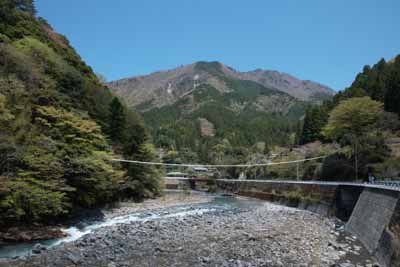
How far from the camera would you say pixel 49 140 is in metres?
15.7

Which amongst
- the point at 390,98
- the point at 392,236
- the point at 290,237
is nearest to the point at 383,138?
the point at 390,98

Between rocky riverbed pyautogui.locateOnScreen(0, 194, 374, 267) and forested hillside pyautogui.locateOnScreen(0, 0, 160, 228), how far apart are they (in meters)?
2.90

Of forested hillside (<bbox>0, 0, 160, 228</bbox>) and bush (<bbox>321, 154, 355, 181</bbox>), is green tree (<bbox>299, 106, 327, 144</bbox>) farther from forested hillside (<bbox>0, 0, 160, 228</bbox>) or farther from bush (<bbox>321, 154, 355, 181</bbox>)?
forested hillside (<bbox>0, 0, 160, 228</bbox>)

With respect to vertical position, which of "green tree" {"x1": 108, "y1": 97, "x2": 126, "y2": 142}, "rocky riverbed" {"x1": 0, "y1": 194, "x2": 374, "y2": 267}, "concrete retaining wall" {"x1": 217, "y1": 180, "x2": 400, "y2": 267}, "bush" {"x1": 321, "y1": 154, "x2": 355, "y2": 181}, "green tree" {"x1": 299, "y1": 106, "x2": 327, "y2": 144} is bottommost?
"rocky riverbed" {"x1": 0, "y1": 194, "x2": 374, "y2": 267}

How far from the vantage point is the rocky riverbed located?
10.2 m

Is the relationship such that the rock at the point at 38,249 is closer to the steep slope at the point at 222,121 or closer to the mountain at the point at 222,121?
the mountain at the point at 222,121

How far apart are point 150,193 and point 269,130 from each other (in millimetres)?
76935

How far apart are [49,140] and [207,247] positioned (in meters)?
9.77

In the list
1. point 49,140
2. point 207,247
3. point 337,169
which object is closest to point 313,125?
point 337,169

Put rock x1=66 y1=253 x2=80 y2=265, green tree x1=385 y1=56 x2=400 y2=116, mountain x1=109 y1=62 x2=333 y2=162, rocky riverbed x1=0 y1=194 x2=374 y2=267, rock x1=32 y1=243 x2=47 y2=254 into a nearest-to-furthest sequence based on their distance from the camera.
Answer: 1. rock x1=66 y1=253 x2=80 y2=265
2. rocky riverbed x1=0 y1=194 x2=374 y2=267
3. rock x1=32 y1=243 x2=47 y2=254
4. green tree x1=385 y1=56 x2=400 y2=116
5. mountain x1=109 y1=62 x2=333 y2=162

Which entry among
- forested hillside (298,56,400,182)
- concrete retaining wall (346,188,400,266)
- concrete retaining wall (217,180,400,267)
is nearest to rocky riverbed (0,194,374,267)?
→ concrete retaining wall (346,188,400,266)

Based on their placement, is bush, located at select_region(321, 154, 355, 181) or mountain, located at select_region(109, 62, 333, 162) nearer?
bush, located at select_region(321, 154, 355, 181)

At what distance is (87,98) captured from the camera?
84.9ft

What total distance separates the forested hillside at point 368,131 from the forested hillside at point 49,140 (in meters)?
18.9
